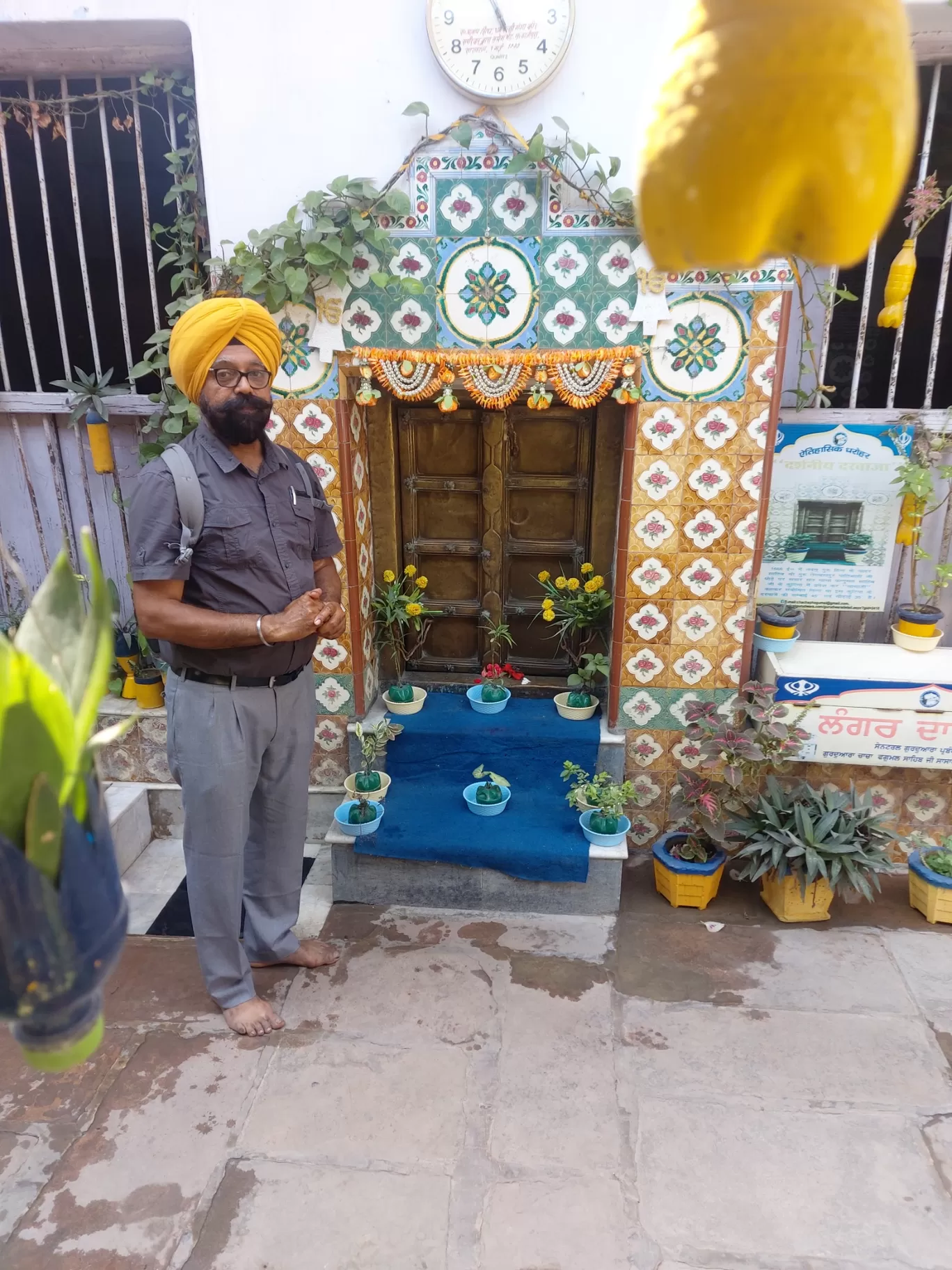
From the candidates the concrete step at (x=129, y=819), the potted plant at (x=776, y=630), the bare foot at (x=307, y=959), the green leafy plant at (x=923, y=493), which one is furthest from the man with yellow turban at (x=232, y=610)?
the green leafy plant at (x=923, y=493)

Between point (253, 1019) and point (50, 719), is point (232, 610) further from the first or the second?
point (50, 719)

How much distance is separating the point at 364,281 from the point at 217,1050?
3.04 metres

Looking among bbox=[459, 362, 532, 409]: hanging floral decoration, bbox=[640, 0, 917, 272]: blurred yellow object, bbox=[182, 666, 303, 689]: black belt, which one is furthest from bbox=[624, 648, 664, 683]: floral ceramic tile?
bbox=[640, 0, 917, 272]: blurred yellow object

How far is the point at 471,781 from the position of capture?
4.16 metres

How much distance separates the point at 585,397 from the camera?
360cm

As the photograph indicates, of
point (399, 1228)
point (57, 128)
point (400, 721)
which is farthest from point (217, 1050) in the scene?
point (57, 128)

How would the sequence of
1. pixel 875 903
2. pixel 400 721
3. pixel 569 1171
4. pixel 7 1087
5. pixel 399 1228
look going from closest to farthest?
pixel 399 1228 < pixel 569 1171 < pixel 7 1087 < pixel 875 903 < pixel 400 721

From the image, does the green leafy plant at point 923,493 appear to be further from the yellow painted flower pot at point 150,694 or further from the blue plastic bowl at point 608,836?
the yellow painted flower pot at point 150,694

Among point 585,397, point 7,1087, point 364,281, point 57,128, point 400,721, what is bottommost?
point 7,1087

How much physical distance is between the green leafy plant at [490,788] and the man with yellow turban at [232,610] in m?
1.02

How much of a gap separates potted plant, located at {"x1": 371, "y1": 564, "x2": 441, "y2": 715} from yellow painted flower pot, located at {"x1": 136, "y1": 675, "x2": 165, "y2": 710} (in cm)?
113

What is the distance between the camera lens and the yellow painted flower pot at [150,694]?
4.27 meters

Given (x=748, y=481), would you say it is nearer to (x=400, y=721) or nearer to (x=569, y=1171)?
(x=400, y=721)

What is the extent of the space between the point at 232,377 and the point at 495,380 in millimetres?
1301
